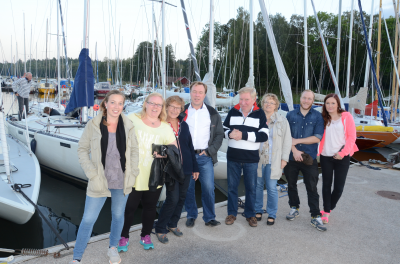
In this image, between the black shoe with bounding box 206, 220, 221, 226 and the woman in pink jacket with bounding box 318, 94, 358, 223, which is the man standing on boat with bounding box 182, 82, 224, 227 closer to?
the black shoe with bounding box 206, 220, 221, 226

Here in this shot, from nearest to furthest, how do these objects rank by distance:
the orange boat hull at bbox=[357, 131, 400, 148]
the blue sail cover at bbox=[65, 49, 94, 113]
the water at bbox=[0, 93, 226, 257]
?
the water at bbox=[0, 93, 226, 257], the blue sail cover at bbox=[65, 49, 94, 113], the orange boat hull at bbox=[357, 131, 400, 148]

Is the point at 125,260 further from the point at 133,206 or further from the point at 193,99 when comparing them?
the point at 193,99

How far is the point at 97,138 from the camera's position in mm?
2613

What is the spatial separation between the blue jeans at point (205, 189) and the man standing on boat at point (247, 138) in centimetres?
29

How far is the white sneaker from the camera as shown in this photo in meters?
2.85

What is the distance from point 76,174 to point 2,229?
92.6 inches

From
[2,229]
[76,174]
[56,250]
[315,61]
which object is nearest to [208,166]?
[56,250]

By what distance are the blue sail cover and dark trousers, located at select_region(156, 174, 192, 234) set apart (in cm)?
480

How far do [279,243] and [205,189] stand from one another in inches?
43.2

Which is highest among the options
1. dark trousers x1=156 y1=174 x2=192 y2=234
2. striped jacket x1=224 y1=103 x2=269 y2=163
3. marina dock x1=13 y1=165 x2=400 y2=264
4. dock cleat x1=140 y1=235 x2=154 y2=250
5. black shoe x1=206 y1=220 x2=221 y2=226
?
striped jacket x1=224 y1=103 x2=269 y2=163

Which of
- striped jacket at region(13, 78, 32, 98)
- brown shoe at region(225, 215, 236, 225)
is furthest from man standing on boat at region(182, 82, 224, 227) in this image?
striped jacket at region(13, 78, 32, 98)

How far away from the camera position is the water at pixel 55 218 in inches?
201

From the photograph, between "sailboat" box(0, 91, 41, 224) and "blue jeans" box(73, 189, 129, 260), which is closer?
"blue jeans" box(73, 189, 129, 260)

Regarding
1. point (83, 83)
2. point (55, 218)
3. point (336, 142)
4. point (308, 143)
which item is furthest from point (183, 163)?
point (83, 83)
